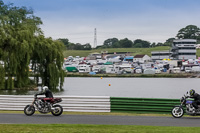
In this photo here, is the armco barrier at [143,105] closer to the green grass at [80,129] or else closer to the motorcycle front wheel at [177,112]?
the motorcycle front wheel at [177,112]

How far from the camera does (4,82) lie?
45.3 metres

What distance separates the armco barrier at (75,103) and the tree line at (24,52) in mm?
24017

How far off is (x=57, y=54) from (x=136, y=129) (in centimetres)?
3744

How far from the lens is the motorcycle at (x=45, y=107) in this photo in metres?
18.3

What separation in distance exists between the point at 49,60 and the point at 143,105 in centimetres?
3185

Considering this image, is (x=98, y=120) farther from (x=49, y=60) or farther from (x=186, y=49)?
(x=186, y=49)

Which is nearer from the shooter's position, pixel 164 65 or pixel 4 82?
pixel 4 82

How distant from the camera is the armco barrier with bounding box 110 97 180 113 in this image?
19828 millimetres

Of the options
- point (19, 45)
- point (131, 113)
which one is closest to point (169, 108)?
point (131, 113)

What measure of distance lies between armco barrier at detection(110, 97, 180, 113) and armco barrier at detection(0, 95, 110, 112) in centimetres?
50

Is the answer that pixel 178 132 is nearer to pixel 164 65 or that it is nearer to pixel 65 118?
pixel 65 118

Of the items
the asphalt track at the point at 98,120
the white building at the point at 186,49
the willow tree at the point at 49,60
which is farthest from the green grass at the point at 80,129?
the white building at the point at 186,49

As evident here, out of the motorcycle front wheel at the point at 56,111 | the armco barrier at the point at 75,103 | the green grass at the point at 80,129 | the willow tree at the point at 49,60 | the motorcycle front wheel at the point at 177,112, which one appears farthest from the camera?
the willow tree at the point at 49,60

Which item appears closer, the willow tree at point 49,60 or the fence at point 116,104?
the fence at point 116,104
